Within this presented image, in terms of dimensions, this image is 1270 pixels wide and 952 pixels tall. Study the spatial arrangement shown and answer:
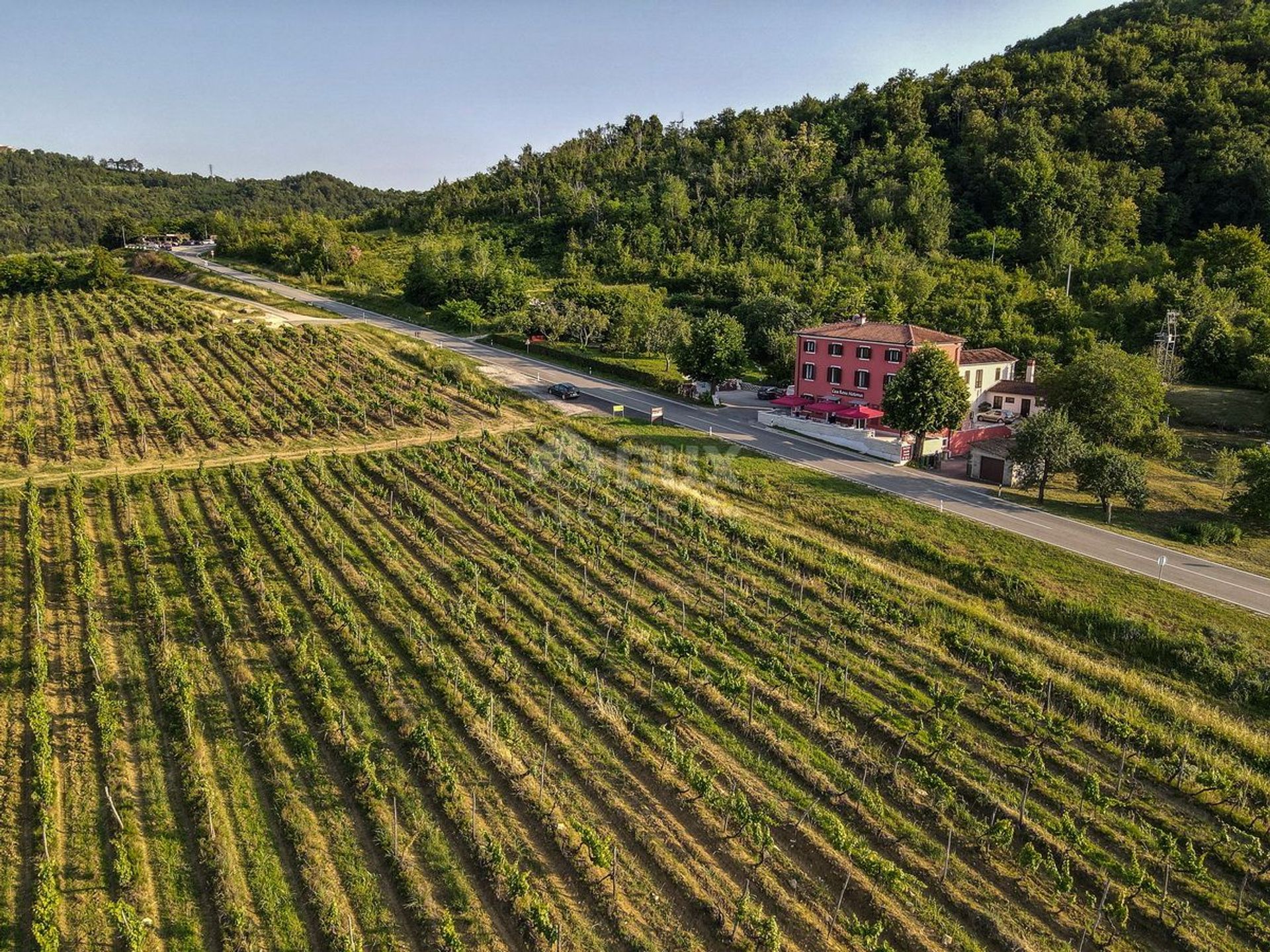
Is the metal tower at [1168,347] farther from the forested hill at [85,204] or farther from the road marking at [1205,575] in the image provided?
the forested hill at [85,204]

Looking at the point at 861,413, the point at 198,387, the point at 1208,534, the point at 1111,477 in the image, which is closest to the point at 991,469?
the point at 1111,477

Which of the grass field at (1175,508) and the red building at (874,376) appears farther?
the red building at (874,376)

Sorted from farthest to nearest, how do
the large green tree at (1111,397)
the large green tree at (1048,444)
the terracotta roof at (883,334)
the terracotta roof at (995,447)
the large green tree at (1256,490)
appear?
the terracotta roof at (883,334) → the large green tree at (1111,397) → the terracotta roof at (995,447) → the large green tree at (1048,444) → the large green tree at (1256,490)

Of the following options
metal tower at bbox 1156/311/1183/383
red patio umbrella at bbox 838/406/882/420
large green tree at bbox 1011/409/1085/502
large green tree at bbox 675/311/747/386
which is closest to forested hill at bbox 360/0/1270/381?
metal tower at bbox 1156/311/1183/383

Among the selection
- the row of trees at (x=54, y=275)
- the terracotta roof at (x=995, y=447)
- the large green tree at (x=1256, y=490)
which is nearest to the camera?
the large green tree at (x=1256, y=490)

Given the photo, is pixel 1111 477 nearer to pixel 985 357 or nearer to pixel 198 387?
pixel 985 357

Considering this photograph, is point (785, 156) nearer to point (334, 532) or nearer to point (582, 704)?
point (334, 532)

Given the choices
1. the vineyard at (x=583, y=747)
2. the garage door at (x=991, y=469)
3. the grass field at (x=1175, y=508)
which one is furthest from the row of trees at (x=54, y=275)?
the grass field at (x=1175, y=508)
